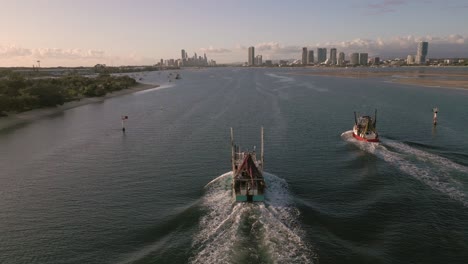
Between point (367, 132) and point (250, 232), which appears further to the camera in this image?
point (367, 132)

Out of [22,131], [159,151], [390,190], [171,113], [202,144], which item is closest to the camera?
[390,190]

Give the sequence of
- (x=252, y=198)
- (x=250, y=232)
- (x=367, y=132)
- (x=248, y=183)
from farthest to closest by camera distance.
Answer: (x=367, y=132)
(x=248, y=183)
(x=252, y=198)
(x=250, y=232)

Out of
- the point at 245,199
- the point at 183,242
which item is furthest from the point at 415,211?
the point at 183,242

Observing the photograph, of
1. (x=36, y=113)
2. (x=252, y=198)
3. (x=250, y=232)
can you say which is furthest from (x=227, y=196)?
(x=36, y=113)

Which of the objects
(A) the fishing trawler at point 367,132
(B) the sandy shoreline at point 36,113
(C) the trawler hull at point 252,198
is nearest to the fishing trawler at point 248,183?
(C) the trawler hull at point 252,198

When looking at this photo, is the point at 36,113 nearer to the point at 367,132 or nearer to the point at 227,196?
the point at 227,196

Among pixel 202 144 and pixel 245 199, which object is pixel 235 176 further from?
pixel 202 144
